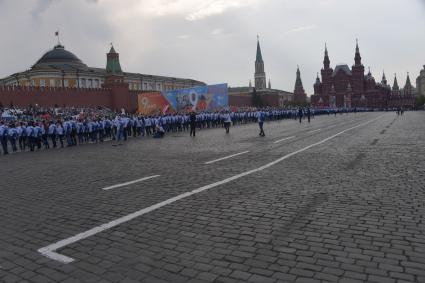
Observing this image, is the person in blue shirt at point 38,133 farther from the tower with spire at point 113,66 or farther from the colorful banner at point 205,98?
the tower with spire at point 113,66

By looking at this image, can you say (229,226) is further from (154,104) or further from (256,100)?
(256,100)

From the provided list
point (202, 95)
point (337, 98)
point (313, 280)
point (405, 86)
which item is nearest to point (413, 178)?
point (313, 280)

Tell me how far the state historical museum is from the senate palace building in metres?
47.7

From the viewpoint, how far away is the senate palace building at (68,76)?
75188 mm

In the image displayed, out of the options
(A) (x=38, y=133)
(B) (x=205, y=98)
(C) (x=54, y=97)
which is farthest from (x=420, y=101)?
(A) (x=38, y=133)

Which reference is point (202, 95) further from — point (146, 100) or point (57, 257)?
point (57, 257)

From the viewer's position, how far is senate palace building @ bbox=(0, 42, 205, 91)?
7519 centimetres

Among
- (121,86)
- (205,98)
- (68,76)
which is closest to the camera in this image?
(205,98)

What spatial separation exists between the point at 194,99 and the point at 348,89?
302 feet

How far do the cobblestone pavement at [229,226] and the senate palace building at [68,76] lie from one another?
203 feet

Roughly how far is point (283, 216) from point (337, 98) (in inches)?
5032

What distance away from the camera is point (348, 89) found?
123 m

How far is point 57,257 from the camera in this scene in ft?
15.1

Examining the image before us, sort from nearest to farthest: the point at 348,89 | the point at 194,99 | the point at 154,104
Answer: the point at 194,99
the point at 154,104
the point at 348,89
